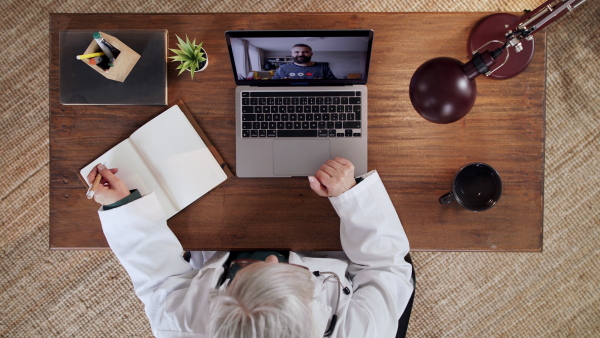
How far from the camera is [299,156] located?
3.29 ft

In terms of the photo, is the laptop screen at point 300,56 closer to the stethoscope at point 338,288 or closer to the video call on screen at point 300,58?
the video call on screen at point 300,58

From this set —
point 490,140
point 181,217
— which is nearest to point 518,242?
point 490,140

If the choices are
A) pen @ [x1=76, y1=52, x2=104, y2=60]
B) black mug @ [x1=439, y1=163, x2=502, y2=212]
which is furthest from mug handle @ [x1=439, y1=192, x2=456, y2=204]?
pen @ [x1=76, y1=52, x2=104, y2=60]

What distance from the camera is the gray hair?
73 centimetres

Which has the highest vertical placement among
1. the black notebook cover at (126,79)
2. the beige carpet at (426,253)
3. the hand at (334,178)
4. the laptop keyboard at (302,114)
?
the black notebook cover at (126,79)

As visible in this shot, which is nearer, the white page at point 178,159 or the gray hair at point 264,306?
the gray hair at point 264,306

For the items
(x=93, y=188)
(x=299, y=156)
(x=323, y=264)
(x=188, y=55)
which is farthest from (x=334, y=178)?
(x=93, y=188)

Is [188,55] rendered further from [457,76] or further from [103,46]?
[457,76]

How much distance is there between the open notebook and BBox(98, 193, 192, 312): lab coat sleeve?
0.15 feet

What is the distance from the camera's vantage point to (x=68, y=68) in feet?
3.31

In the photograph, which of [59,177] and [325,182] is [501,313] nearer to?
[325,182]

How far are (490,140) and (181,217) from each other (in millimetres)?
806

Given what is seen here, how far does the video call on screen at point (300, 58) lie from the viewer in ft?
2.88

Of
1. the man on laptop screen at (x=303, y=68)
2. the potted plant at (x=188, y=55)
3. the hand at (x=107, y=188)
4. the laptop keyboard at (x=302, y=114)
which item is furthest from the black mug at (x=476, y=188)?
the hand at (x=107, y=188)
